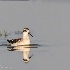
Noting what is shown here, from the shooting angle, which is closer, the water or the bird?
the water

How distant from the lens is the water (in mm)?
10000

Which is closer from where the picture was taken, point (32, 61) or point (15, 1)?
point (32, 61)

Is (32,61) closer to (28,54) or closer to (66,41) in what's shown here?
(28,54)

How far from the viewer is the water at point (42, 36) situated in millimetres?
10000

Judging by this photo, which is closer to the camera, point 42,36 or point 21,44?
point 21,44

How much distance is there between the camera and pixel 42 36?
42.5ft

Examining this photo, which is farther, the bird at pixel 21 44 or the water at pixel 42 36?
the bird at pixel 21 44

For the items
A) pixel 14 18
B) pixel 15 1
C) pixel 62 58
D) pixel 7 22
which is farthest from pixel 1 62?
pixel 15 1

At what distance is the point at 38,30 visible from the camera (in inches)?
559

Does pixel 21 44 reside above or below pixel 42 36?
below

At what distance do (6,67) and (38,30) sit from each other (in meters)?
4.73

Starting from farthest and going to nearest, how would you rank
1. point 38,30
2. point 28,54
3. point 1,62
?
1. point 38,30
2. point 28,54
3. point 1,62

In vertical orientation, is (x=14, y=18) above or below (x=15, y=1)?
below

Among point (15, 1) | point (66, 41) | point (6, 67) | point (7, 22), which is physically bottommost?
point (6, 67)
